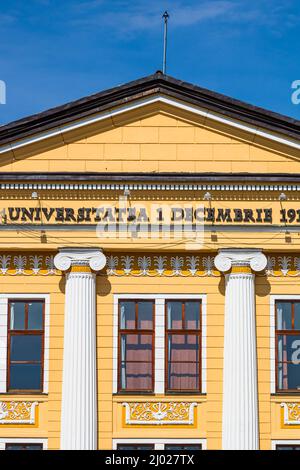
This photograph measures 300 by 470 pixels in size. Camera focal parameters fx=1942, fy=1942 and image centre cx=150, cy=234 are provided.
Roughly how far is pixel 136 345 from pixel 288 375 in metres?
4.02

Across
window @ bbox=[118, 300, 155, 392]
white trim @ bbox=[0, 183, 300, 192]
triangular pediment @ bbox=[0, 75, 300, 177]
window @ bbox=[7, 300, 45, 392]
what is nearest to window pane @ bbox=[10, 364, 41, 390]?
window @ bbox=[7, 300, 45, 392]

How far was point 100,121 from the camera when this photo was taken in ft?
168

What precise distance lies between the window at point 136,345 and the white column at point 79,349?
788 mm

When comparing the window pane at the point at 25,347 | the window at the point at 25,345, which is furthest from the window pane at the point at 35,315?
the window pane at the point at 25,347

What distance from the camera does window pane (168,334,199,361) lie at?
50375mm

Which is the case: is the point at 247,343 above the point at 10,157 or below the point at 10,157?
below

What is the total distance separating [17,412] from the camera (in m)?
50.0

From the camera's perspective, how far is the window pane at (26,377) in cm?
5025

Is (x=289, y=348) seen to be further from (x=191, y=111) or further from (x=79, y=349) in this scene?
(x=191, y=111)

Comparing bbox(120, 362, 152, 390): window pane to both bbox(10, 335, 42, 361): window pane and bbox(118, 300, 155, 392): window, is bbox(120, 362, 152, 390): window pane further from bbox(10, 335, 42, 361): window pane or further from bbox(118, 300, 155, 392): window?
bbox(10, 335, 42, 361): window pane
